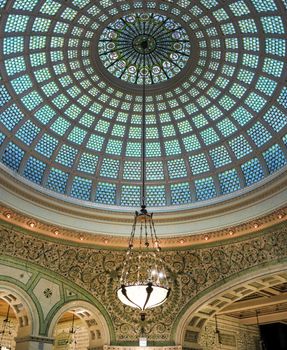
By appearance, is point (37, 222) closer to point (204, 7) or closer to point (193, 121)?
point (193, 121)

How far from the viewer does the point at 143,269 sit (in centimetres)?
1639

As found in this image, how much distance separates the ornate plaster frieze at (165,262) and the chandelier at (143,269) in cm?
70

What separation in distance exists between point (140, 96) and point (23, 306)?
380 inches

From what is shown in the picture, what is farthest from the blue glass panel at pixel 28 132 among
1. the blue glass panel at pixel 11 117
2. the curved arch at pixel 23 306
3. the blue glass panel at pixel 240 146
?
the blue glass panel at pixel 240 146

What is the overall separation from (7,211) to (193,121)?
8.63 m

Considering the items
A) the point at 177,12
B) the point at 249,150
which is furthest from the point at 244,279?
the point at 177,12

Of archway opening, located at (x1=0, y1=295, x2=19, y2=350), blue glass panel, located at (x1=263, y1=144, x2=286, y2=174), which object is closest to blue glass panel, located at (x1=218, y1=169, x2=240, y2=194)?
blue glass panel, located at (x1=263, y1=144, x2=286, y2=174)

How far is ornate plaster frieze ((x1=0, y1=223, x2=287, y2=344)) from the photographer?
49.1 feet

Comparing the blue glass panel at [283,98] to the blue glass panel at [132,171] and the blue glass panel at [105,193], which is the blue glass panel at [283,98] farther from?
the blue glass panel at [105,193]

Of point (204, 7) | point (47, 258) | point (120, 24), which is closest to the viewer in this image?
point (204, 7)

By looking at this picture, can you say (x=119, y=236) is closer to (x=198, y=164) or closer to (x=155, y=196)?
(x=155, y=196)

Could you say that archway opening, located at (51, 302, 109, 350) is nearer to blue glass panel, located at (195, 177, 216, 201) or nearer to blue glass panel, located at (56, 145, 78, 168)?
blue glass panel, located at (56, 145, 78, 168)

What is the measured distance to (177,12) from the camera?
44.5 feet

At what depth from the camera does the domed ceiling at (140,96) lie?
44.1ft
